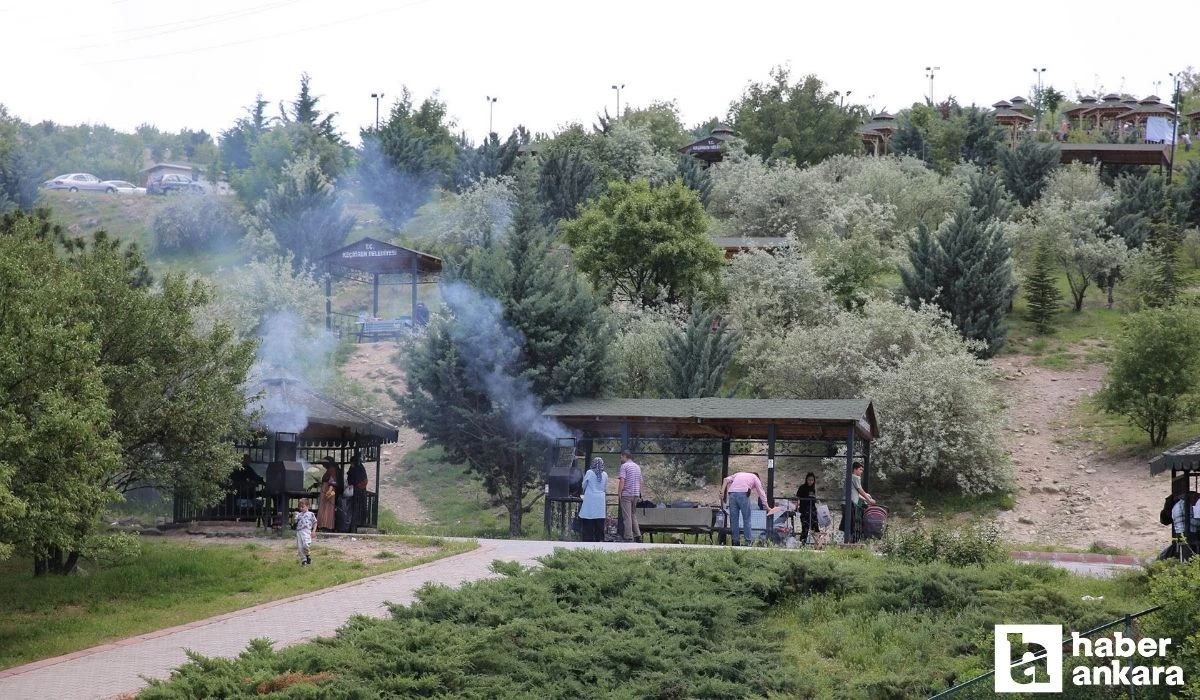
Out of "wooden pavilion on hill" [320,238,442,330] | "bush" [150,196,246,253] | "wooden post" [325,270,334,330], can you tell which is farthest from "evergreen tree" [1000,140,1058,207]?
"bush" [150,196,246,253]

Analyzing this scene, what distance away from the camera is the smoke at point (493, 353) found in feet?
103

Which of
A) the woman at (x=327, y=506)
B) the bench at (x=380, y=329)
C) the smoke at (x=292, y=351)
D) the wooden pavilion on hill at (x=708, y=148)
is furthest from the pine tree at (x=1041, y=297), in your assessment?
the wooden pavilion on hill at (x=708, y=148)

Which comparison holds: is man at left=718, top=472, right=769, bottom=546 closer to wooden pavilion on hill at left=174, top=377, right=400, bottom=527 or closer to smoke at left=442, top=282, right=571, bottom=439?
wooden pavilion on hill at left=174, top=377, right=400, bottom=527

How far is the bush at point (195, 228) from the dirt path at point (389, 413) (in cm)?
2081

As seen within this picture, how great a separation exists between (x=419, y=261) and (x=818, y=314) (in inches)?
520

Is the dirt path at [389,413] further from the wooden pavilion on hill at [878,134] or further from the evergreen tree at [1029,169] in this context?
the wooden pavilion on hill at [878,134]

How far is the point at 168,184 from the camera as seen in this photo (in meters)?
80.7

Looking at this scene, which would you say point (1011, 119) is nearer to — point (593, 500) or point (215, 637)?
point (593, 500)

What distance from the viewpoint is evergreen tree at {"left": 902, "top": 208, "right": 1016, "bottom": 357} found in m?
43.2

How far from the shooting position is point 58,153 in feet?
312

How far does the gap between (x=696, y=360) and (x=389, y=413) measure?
9703 mm

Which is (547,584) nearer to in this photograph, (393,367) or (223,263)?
(393,367)

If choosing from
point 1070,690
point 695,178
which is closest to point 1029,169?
point 695,178

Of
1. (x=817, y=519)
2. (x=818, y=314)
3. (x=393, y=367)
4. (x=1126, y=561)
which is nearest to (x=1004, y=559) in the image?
(x=1126, y=561)
